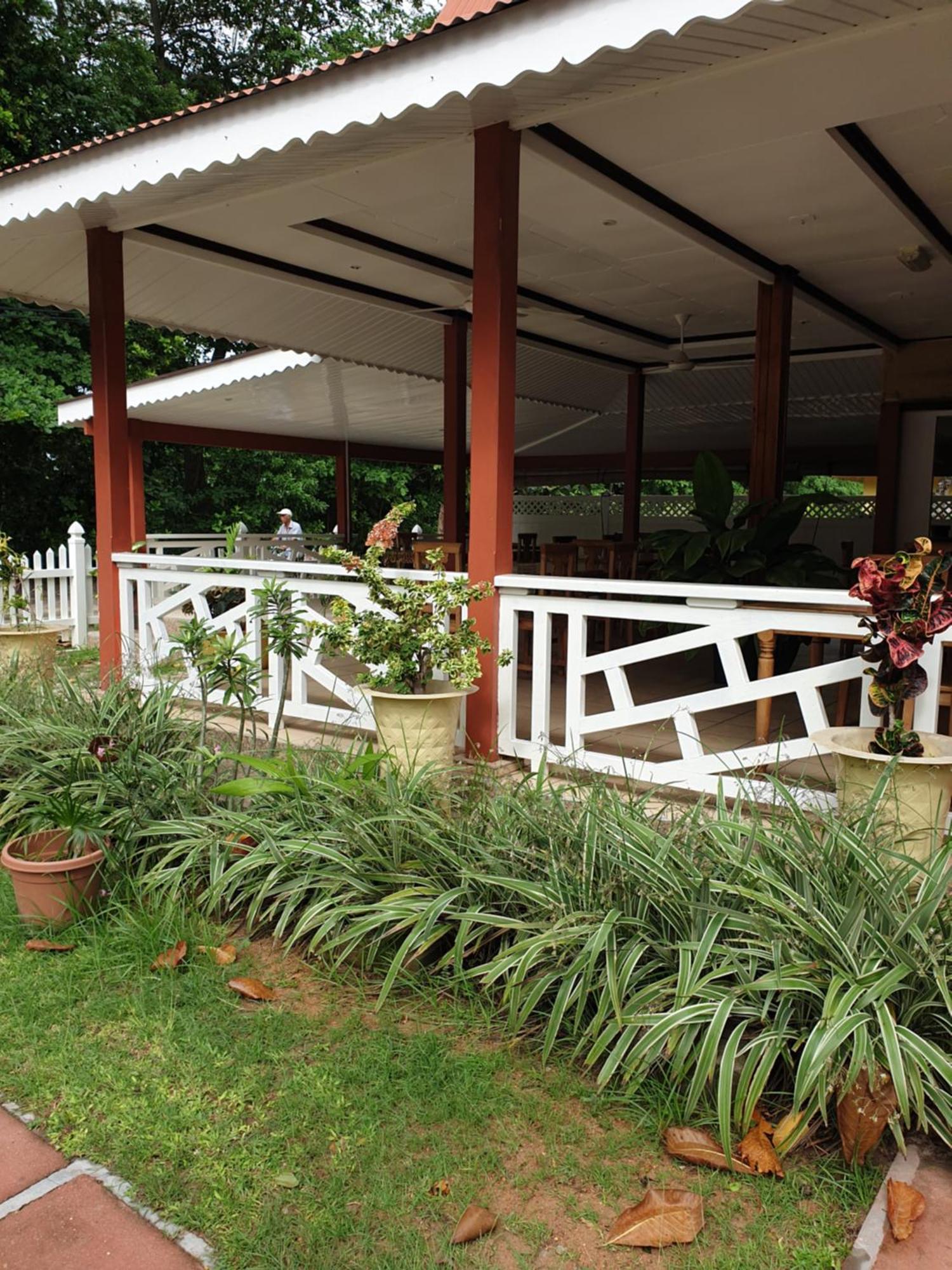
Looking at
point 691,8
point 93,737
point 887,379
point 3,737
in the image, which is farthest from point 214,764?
point 887,379

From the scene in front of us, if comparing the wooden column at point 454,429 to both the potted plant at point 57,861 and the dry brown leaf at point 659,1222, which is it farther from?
the dry brown leaf at point 659,1222

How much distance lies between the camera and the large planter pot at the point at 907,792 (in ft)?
9.48

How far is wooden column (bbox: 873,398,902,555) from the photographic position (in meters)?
9.57

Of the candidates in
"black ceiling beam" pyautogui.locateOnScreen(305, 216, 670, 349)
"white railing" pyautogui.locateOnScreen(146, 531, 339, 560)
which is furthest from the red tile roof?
"white railing" pyautogui.locateOnScreen(146, 531, 339, 560)

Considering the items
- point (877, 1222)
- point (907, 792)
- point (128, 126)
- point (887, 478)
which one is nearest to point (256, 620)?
point (907, 792)

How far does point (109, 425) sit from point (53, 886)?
12.4ft

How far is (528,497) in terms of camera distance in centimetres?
1758

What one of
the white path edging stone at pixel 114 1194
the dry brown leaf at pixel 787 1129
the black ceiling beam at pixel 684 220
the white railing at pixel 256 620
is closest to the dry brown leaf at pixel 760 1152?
the dry brown leaf at pixel 787 1129

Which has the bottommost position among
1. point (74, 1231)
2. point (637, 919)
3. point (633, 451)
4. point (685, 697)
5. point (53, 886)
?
point (74, 1231)

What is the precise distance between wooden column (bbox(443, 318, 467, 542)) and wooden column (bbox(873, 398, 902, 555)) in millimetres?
4135

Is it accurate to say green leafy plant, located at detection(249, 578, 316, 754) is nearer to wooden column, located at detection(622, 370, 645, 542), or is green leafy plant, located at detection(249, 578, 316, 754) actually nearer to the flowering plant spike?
the flowering plant spike

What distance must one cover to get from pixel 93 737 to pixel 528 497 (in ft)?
47.8

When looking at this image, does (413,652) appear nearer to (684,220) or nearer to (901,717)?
(901,717)

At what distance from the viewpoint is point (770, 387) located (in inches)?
268
